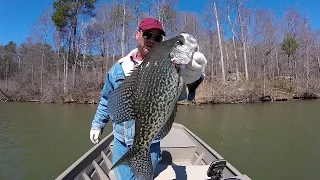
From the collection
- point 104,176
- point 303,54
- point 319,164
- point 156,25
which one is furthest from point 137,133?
point 303,54

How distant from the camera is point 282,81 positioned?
32.5m

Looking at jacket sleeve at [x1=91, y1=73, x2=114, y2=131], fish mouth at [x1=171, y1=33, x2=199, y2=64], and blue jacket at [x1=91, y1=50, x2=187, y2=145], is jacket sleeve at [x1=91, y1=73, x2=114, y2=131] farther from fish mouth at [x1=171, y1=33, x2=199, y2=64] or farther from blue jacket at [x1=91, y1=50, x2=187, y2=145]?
fish mouth at [x1=171, y1=33, x2=199, y2=64]

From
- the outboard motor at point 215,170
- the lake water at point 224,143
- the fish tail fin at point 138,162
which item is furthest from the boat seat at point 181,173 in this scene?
the lake water at point 224,143

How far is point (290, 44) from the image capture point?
3997cm

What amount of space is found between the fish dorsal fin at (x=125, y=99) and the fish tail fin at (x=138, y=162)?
0.24m

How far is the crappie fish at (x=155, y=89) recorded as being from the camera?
164 cm

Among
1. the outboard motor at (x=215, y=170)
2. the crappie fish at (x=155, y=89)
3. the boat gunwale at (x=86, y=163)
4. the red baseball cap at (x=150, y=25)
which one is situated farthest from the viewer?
the boat gunwale at (x=86, y=163)

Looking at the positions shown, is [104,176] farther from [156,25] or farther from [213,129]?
[213,129]

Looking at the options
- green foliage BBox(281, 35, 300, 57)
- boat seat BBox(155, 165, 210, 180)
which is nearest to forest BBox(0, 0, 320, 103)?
green foliage BBox(281, 35, 300, 57)

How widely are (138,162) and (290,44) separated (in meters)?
42.5

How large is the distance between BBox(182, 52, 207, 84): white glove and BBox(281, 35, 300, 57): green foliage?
42.1 meters

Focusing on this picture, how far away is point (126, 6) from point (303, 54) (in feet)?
84.5

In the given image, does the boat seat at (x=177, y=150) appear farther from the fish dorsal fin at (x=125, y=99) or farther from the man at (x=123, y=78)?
the fish dorsal fin at (x=125, y=99)

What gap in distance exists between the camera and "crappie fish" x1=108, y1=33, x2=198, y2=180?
164 centimetres
